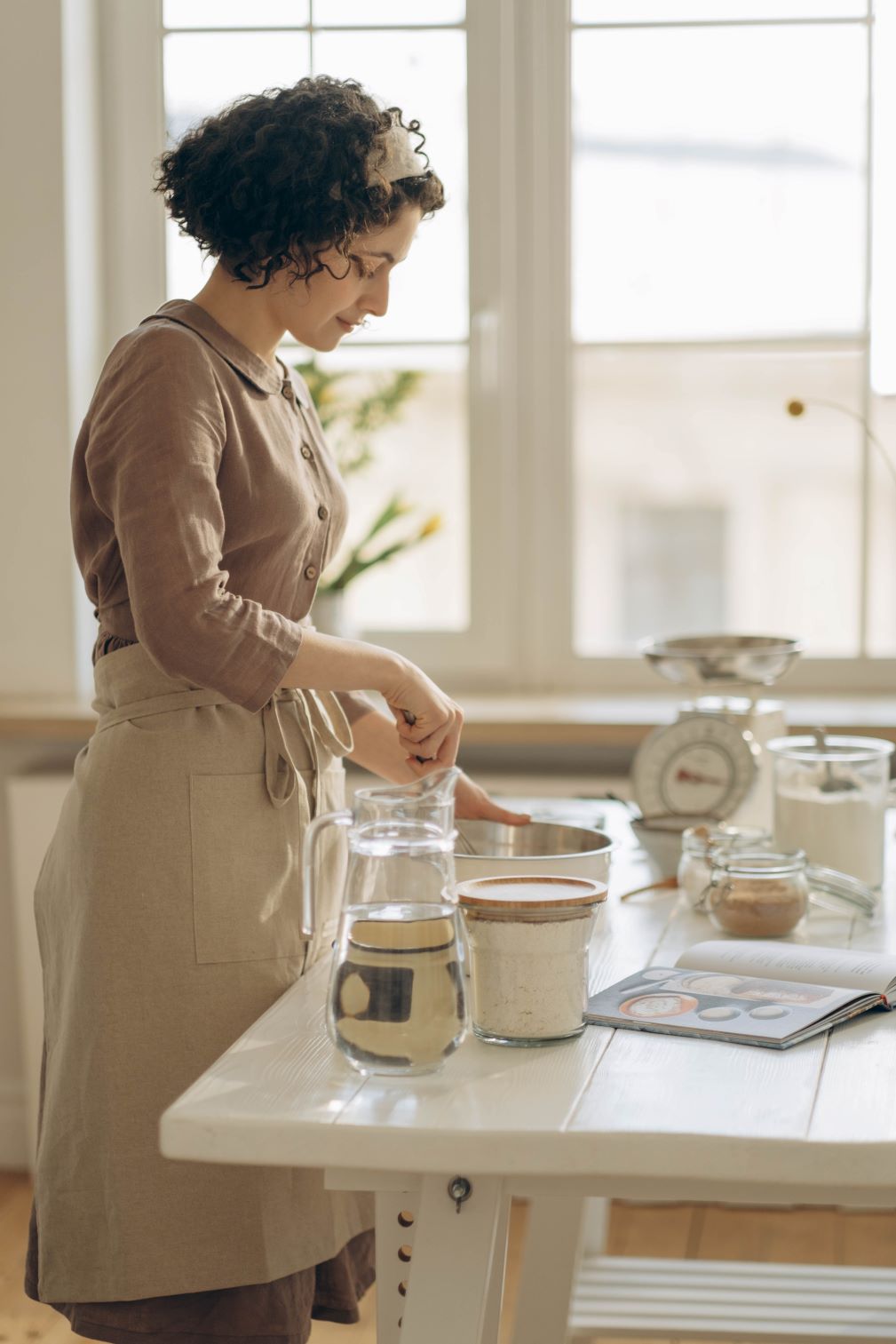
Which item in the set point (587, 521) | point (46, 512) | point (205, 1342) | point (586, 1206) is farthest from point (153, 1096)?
point (587, 521)

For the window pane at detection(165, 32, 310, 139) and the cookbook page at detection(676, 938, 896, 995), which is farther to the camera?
the window pane at detection(165, 32, 310, 139)

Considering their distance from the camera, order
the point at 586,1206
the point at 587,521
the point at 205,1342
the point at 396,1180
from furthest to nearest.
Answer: the point at 587,521 → the point at 586,1206 → the point at 205,1342 → the point at 396,1180

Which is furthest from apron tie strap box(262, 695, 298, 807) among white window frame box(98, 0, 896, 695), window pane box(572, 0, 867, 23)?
window pane box(572, 0, 867, 23)

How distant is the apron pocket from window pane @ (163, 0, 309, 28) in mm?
2085

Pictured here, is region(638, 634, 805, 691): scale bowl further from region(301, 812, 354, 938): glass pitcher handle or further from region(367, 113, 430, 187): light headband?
region(301, 812, 354, 938): glass pitcher handle

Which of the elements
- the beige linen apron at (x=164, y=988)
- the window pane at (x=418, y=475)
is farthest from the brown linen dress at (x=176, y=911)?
the window pane at (x=418, y=475)

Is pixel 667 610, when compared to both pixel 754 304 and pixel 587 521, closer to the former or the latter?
pixel 587 521

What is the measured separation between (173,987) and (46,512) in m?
1.66

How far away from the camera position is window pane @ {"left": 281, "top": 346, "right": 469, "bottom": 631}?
306cm

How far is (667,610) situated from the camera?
3096 millimetres

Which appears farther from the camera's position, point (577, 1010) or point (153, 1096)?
point (153, 1096)

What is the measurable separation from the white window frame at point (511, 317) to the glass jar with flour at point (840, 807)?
1.28m

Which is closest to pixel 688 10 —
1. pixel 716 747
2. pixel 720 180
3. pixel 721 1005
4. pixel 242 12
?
pixel 720 180

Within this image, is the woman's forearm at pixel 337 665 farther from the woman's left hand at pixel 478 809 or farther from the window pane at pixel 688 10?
the window pane at pixel 688 10
